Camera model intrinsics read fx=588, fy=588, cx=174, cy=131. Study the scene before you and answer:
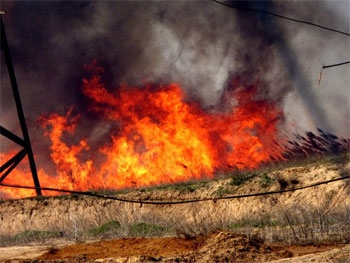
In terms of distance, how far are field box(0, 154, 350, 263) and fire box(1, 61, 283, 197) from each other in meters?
3.04

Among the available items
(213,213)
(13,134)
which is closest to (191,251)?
(213,213)

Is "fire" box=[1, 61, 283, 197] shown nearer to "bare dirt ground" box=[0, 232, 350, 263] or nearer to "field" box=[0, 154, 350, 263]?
"field" box=[0, 154, 350, 263]

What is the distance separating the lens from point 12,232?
2678 centimetres

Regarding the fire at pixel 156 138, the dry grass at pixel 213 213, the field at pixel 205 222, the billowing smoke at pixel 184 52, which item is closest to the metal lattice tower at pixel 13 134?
the dry grass at pixel 213 213

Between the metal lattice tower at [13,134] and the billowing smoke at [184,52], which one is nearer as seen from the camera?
the metal lattice tower at [13,134]

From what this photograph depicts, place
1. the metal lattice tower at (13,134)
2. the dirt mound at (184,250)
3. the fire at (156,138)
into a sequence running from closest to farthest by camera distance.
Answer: the dirt mound at (184,250), the metal lattice tower at (13,134), the fire at (156,138)

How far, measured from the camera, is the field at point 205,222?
47.2 feet

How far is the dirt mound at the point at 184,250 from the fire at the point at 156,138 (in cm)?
963

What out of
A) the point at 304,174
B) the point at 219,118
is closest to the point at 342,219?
the point at 304,174

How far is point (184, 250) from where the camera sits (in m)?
15.2

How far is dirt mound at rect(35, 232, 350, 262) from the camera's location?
13742 mm

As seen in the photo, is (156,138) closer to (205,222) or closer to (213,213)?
(213,213)

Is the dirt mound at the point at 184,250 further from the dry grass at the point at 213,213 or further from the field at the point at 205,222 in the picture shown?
the dry grass at the point at 213,213

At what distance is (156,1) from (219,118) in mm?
8536
